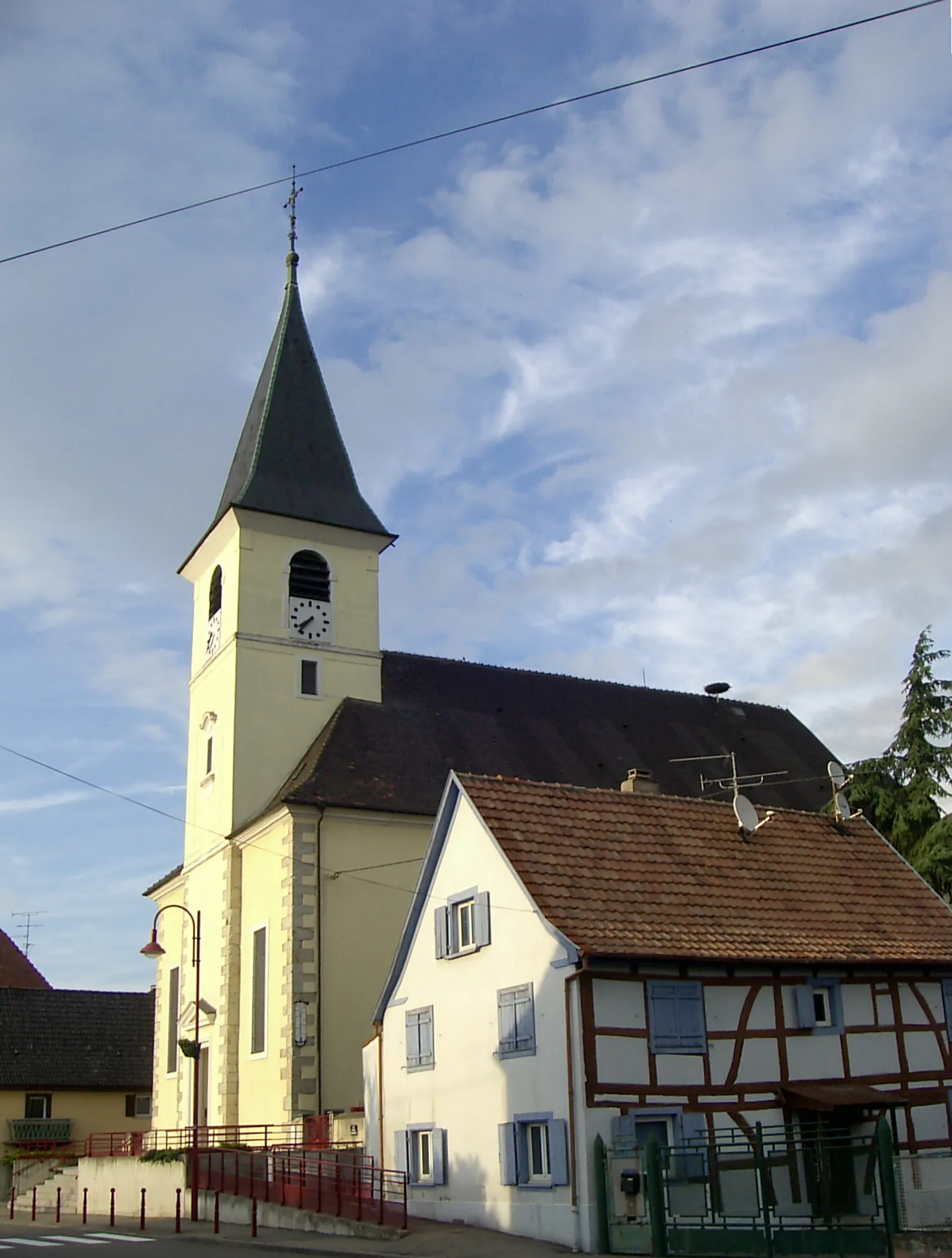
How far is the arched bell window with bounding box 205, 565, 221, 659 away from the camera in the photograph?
36.3 meters

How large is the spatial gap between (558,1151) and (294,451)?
23.6 meters

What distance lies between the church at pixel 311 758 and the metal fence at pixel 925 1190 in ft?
35.6

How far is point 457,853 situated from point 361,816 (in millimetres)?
9459

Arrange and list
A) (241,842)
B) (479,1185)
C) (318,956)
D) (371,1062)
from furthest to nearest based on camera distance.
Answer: (241,842)
(318,956)
(371,1062)
(479,1185)

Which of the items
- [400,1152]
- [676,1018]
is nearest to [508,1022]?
[676,1018]

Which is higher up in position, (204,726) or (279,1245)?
(204,726)

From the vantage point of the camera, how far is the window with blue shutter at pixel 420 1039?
22188 millimetres

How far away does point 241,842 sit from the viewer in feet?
108

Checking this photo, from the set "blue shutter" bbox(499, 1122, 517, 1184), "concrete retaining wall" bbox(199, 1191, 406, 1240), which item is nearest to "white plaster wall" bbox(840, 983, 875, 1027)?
"blue shutter" bbox(499, 1122, 517, 1184)

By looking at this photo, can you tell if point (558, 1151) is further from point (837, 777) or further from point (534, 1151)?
point (837, 777)

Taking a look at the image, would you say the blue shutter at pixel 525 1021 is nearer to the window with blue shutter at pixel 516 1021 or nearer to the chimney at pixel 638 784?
the window with blue shutter at pixel 516 1021

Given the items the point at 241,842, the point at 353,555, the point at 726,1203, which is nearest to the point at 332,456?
the point at 353,555

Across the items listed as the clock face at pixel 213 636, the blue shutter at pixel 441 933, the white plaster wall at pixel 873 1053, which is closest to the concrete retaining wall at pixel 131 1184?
the blue shutter at pixel 441 933

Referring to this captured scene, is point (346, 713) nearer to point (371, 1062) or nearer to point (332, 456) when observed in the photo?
point (332, 456)
